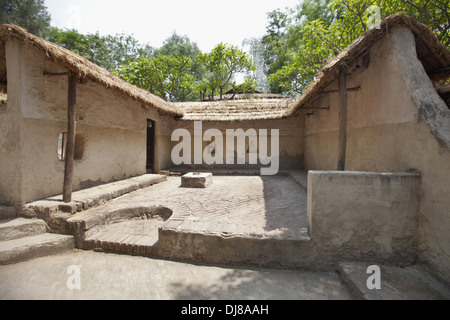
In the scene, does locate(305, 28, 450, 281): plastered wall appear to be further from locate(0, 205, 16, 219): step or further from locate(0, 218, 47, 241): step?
locate(0, 205, 16, 219): step

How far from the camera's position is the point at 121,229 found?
14.7 ft

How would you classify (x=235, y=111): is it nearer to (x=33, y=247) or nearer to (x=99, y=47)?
(x=33, y=247)

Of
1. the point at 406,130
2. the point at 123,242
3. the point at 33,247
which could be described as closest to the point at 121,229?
the point at 123,242

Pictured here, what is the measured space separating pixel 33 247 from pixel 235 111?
29.2 feet

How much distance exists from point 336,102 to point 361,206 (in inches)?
170

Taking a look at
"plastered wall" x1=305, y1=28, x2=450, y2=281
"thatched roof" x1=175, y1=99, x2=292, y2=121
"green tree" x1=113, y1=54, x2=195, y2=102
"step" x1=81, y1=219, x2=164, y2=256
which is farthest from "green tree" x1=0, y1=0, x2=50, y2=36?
"plastered wall" x1=305, y1=28, x2=450, y2=281

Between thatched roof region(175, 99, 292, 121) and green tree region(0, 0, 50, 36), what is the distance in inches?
750

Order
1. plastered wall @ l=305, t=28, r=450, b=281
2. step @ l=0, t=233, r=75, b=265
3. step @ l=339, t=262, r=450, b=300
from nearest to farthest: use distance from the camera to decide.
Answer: step @ l=339, t=262, r=450, b=300, plastered wall @ l=305, t=28, r=450, b=281, step @ l=0, t=233, r=75, b=265

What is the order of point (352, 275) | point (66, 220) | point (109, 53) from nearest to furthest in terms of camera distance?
1. point (352, 275)
2. point (66, 220)
3. point (109, 53)

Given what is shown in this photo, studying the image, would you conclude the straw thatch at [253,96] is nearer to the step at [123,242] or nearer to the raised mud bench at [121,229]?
the raised mud bench at [121,229]

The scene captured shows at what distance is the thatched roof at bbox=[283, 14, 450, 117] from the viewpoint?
3.89m
